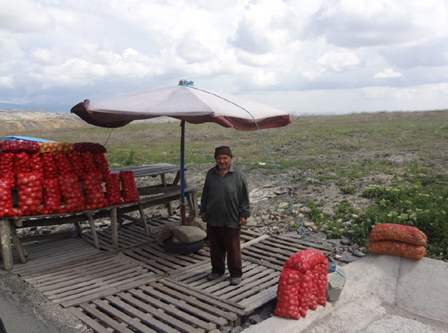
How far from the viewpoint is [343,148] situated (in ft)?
54.3

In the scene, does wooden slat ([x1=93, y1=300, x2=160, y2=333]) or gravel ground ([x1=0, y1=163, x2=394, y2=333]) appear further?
gravel ground ([x1=0, y1=163, x2=394, y2=333])

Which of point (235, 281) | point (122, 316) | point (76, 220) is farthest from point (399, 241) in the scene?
point (76, 220)

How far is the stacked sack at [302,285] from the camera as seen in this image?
398cm

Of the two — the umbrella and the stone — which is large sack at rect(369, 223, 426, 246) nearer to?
the stone

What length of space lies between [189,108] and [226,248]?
183 centimetres

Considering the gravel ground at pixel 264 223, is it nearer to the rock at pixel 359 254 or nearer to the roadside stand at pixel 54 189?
the rock at pixel 359 254

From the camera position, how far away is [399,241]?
5.32m

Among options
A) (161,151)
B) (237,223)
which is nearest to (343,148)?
(161,151)

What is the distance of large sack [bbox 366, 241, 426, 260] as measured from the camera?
17.0ft

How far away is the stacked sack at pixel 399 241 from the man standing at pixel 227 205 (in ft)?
6.56

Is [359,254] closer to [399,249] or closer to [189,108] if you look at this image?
[399,249]

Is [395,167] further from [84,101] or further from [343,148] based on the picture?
[84,101]

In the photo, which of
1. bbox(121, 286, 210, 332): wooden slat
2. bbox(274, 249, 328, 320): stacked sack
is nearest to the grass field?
bbox(274, 249, 328, 320): stacked sack

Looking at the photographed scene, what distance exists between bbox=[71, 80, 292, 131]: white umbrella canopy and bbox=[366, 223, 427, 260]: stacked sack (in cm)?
205
